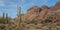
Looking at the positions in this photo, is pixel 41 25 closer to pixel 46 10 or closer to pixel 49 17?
pixel 49 17

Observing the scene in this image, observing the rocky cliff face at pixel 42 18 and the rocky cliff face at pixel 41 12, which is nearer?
the rocky cliff face at pixel 42 18

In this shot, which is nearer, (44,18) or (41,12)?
(44,18)

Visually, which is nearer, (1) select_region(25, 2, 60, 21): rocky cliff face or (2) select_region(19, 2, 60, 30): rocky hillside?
(2) select_region(19, 2, 60, 30): rocky hillside

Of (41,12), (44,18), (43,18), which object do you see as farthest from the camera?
(41,12)

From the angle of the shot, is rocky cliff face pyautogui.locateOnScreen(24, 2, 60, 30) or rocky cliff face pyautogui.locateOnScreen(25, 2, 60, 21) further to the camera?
rocky cliff face pyautogui.locateOnScreen(25, 2, 60, 21)

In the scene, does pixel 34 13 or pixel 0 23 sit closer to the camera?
pixel 0 23

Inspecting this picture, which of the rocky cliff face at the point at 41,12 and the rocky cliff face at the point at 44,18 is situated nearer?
the rocky cliff face at the point at 44,18

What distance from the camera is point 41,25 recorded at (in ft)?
55.4

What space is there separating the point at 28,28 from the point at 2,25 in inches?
85.1

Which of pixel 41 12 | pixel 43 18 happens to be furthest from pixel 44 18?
pixel 41 12

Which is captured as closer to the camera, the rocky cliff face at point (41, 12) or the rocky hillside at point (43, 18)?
the rocky hillside at point (43, 18)

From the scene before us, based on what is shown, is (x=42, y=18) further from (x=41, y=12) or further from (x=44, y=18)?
(x=41, y=12)

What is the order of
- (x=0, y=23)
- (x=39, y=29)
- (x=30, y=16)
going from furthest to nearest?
(x=30, y=16)
(x=0, y=23)
(x=39, y=29)

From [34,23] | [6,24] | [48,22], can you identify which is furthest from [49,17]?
[6,24]
